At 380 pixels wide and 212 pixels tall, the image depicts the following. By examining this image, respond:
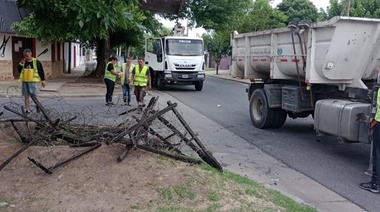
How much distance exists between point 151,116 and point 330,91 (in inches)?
177

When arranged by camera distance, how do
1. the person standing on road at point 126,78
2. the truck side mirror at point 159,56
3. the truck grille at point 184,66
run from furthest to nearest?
the truck side mirror at point 159,56 → the truck grille at point 184,66 → the person standing on road at point 126,78

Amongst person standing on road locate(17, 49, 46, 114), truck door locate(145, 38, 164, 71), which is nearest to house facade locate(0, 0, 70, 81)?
truck door locate(145, 38, 164, 71)

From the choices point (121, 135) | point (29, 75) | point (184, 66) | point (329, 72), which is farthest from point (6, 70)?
point (121, 135)

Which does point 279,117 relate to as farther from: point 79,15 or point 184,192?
point 79,15

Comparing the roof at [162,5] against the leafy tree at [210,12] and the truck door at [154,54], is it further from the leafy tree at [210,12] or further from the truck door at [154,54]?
the leafy tree at [210,12]

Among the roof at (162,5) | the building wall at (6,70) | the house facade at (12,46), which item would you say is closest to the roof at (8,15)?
the house facade at (12,46)

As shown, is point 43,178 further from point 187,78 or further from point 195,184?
point 187,78

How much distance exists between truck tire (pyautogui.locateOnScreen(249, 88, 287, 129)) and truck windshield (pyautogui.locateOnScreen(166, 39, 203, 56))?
970 centimetres

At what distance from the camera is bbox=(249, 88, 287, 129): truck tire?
10211 millimetres

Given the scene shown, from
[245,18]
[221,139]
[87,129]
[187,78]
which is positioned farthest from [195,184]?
[245,18]

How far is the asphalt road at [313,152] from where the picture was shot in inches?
239

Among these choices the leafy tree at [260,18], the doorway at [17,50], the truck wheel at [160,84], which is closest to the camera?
the truck wheel at [160,84]

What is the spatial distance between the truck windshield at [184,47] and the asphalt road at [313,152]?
7.59m

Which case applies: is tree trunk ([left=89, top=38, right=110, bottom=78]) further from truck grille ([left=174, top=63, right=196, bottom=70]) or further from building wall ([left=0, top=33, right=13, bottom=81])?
truck grille ([left=174, top=63, right=196, bottom=70])
